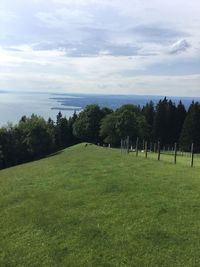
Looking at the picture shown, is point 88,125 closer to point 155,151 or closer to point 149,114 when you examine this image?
point 149,114

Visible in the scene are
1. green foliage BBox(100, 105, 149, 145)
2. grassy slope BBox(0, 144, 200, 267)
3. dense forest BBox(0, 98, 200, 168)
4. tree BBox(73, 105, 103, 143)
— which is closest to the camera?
grassy slope BBox(0, 144, 200, 267)

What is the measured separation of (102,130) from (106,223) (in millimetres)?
104678

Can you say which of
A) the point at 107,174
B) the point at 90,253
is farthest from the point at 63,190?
the point at 90,253

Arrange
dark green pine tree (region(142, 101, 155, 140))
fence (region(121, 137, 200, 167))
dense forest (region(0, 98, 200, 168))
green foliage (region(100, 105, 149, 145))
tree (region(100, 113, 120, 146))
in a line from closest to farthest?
1. fence (region(121, 137, 200, 167))
2. dense forest (region(0, 98, 200, 168))
3. green foliage (region(100, 105, 149, 145))
4. tree (region(100, 113, 120, 146))
5. dark green pine tree (region(142, 101, 155, 140))

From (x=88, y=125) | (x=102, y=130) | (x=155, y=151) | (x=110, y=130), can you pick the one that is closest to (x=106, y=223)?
(x=155, y=151)

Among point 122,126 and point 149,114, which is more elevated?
point 149,114

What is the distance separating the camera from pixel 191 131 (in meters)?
119

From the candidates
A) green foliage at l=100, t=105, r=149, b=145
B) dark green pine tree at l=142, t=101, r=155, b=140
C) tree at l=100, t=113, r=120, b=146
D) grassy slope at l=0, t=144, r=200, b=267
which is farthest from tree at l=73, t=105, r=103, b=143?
grassy slope at l=0, t=144, r=200, b=267

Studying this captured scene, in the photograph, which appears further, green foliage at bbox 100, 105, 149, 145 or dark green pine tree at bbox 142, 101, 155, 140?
dark green pine tree at bbox 142, 101, 155, 140

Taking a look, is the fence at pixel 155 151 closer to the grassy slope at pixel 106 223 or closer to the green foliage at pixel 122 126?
the grassy slope at pixel 106 223

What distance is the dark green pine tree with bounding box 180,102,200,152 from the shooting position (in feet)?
387

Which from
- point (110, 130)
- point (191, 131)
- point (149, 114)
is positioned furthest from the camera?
point (149, 114)

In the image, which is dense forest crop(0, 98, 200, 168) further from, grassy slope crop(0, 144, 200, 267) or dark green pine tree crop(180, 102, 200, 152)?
grassy slope crop(0, 144, 200, 267)

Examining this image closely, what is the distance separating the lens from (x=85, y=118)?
132m
